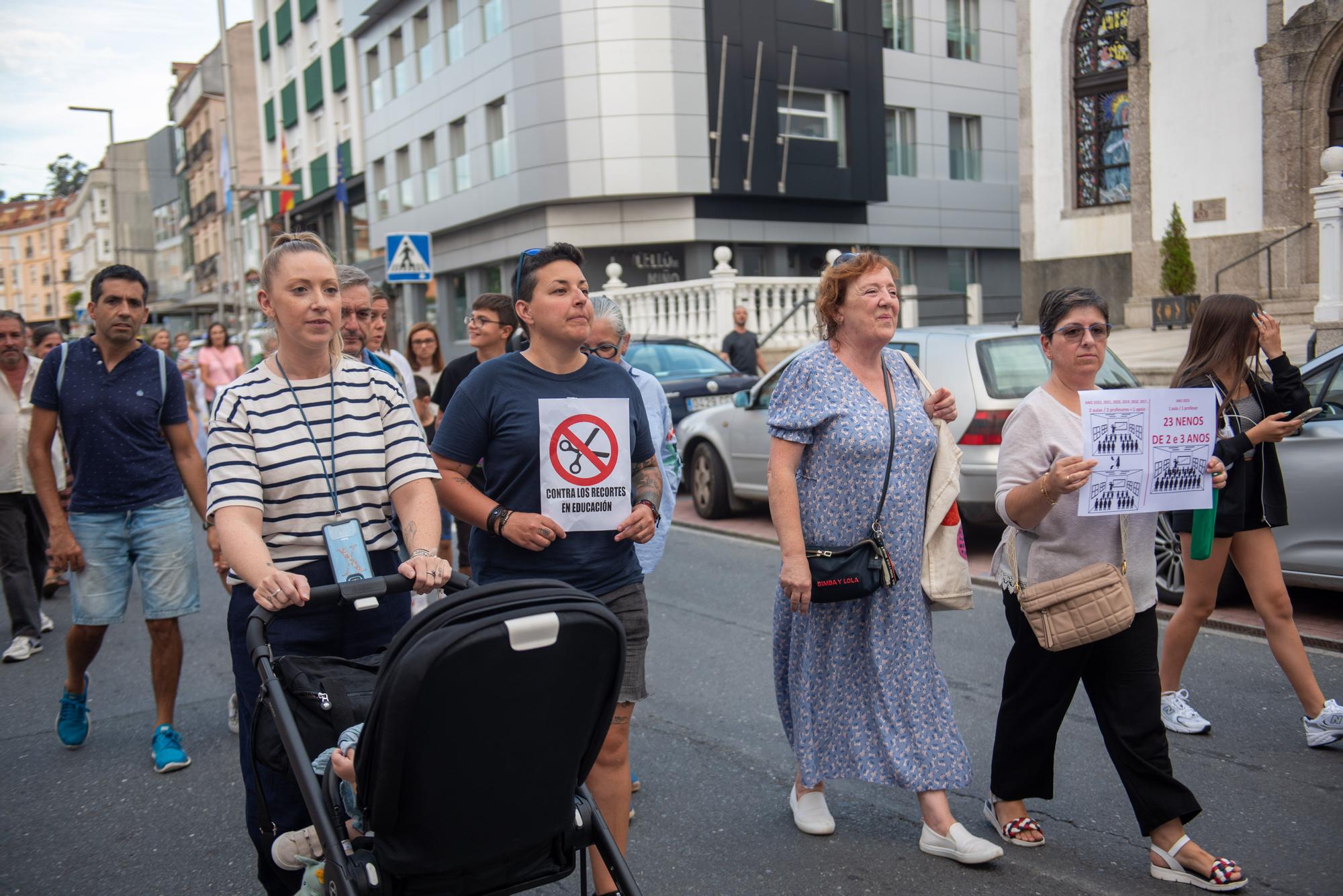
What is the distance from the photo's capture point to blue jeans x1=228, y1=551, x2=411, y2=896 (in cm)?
298

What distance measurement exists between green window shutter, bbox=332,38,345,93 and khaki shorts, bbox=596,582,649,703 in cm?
3564

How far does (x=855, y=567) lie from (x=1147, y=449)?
3.35ft

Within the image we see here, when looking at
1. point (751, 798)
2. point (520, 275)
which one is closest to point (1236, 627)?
point (751, 798)

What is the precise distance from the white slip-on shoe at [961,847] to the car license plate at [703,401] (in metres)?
9.46

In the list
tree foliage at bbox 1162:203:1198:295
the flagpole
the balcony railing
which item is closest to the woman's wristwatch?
tree foliage at bbox 1162:203:1198:295

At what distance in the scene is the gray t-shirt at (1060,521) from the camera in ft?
12.4

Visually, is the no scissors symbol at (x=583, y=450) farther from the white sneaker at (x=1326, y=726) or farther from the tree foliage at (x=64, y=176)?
the tree foliage at (x=64, y=176)

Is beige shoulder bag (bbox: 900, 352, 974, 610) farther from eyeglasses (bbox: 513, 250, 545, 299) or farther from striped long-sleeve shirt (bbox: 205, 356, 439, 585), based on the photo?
striped long-sleeve shirt (bbox: 205, 356, 439, 585)

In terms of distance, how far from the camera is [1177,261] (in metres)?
19.1

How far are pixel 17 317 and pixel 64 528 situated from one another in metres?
3.31

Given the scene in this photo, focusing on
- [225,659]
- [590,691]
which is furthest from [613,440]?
[225,659]

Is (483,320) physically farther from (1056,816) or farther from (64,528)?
(1056,816)

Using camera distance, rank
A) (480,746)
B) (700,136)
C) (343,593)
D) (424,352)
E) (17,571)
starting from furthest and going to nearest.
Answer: (700,136)
(424,352)
(17,571)
(343,593)
(480,746)

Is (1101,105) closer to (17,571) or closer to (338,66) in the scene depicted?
(17,571)
